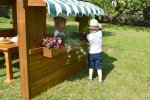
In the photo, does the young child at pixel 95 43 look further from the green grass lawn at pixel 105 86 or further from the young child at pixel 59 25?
the young child at pixel 59 25

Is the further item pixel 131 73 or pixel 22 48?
pixel 131 73

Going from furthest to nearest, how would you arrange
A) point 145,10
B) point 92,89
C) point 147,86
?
point 145,10
point 147,86
point 92,89

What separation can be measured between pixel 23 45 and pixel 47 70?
111cm

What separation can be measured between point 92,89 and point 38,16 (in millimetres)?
2290

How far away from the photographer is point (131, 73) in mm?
8375

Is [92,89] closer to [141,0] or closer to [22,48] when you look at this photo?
[22,48]

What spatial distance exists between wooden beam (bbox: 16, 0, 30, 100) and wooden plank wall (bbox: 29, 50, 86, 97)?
142mm

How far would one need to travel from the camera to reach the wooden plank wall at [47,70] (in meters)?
5.86

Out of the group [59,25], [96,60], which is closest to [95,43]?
[96,60]

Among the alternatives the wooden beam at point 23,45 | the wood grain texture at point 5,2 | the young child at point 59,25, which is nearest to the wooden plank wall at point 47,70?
the wooden beam at point 23,45

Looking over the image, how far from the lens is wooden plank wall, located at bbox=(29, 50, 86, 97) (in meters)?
5.86

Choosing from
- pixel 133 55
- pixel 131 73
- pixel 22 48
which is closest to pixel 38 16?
pixel 22 48

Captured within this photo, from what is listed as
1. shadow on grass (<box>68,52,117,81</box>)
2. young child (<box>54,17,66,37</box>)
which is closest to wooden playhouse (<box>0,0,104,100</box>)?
young child (<box>54,17,66,37</box>)

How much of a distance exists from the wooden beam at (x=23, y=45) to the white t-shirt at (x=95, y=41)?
209cm
